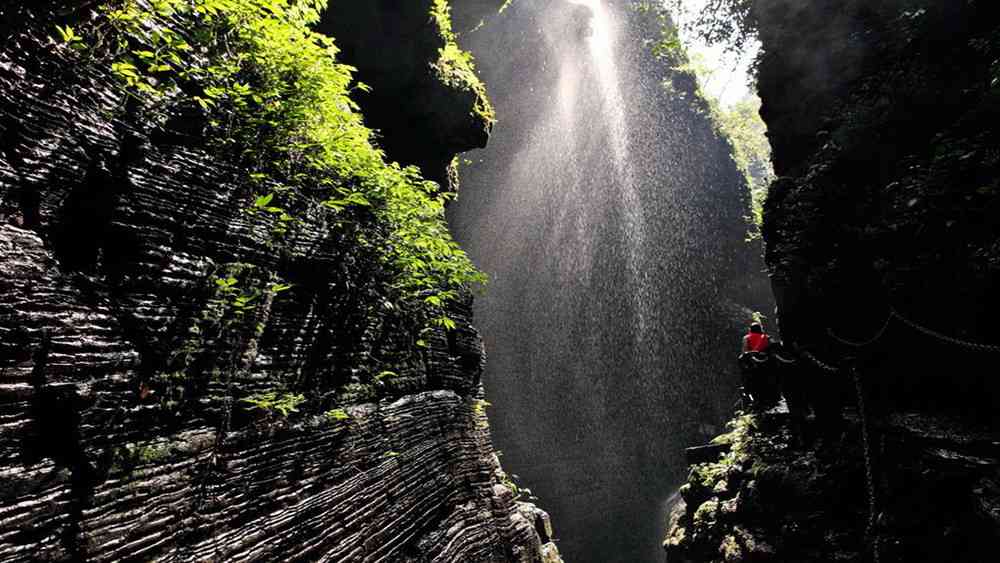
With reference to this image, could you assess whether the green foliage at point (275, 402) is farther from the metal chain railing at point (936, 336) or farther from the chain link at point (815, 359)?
the chain link at point (815, 359)

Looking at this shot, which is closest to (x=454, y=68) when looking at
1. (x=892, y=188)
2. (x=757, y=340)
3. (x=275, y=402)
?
(x=892, y=188)

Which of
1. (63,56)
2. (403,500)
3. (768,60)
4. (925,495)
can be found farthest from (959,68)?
(63,56)

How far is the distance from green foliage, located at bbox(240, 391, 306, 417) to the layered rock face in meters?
0.02

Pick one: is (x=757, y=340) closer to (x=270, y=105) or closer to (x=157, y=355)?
(x=270, y=105)

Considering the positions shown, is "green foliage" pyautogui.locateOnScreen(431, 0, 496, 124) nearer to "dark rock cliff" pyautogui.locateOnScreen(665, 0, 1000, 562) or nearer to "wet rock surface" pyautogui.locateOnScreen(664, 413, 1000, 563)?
"dark rock cliff" pyautogui.locateOnScreen(665, 0, 1000, 562)

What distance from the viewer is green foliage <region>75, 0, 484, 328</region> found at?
81.4 inches

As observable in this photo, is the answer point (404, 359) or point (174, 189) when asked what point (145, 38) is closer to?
point (174, 189)

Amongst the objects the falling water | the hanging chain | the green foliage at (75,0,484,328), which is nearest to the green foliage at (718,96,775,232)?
the falling water

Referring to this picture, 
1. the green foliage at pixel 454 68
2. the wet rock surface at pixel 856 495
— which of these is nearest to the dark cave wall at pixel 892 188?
the wet rock surface at pixel 856 495

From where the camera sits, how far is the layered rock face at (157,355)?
146 centimetres

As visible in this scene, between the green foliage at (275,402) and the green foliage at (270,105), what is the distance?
0.46m

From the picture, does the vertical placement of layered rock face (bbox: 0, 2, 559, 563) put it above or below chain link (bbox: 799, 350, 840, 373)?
below

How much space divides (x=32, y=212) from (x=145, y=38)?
3.44 ft

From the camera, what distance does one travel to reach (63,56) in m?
1.73
